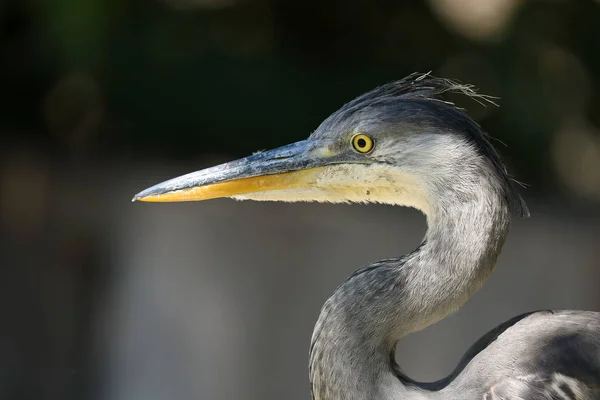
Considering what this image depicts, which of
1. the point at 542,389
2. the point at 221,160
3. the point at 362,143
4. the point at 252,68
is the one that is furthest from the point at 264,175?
the point at 252,68

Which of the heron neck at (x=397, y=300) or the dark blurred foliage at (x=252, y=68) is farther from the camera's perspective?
the dark blurred foliage at (x=252, y=68)

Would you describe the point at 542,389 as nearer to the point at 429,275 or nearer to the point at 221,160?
the point at 429,275

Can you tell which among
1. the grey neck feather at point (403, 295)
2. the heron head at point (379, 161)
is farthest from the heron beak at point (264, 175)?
the grey neck feather at point (403, 295)

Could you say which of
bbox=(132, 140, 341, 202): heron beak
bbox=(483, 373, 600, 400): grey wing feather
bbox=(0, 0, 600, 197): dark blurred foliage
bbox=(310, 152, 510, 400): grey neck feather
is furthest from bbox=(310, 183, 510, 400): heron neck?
bbox=(0, 0, 600, 197): dark blurred foliage

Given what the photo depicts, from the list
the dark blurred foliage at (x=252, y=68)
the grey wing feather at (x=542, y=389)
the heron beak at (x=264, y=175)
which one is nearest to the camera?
the grey wing feather at (x=542, y=389)

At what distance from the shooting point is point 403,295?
211 centimetres

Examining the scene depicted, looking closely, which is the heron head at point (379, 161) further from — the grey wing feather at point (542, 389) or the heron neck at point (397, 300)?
the grey wing feather at point (542, 389)

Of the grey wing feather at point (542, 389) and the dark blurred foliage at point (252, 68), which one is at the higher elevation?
the dark blurred foliage at point (252, 68)

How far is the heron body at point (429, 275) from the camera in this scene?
2061 mm

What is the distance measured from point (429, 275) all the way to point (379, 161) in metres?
0.33

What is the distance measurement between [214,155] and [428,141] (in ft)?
12.1

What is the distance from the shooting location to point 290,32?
610 centimetres

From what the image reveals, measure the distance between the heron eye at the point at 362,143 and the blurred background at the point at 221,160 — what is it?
3206mm

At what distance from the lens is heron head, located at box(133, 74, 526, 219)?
218cm
